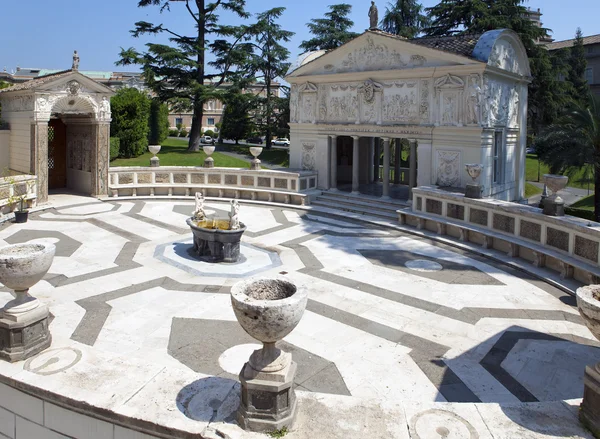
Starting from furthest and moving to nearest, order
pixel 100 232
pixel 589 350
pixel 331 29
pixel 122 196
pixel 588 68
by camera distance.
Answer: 1. pixel 588 68
2. pixel 331 29
3. pixel 122 196
4. pixel 100 232
5. pixel 589 350

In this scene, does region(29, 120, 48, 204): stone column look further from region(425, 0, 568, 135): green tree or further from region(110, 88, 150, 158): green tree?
region(425, 0, 568, 135): green tree

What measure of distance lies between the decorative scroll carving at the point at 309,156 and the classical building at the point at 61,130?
897 cm

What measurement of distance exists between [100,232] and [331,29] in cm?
3362

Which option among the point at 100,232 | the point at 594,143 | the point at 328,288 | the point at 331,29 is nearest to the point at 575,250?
the point at 328,288

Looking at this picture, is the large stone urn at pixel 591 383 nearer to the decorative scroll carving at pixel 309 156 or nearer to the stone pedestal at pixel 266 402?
the stone pedestal at pixel 266 402

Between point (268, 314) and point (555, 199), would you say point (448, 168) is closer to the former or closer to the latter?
point (555, 199)

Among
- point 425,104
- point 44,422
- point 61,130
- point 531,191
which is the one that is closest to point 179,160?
point 61,130

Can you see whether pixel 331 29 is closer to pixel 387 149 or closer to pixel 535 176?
pixel 535 176

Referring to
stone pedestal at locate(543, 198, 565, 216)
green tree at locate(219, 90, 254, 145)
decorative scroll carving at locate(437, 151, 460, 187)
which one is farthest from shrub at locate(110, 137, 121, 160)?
stone pedestal at locate(543, 198, 565, 216)

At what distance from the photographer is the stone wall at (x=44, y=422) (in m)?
4.81

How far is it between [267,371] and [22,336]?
3093 millimetres

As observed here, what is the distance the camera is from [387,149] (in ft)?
69.2

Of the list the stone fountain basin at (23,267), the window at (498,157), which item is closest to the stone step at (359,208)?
the window at (498,157)

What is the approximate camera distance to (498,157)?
66.2ft
